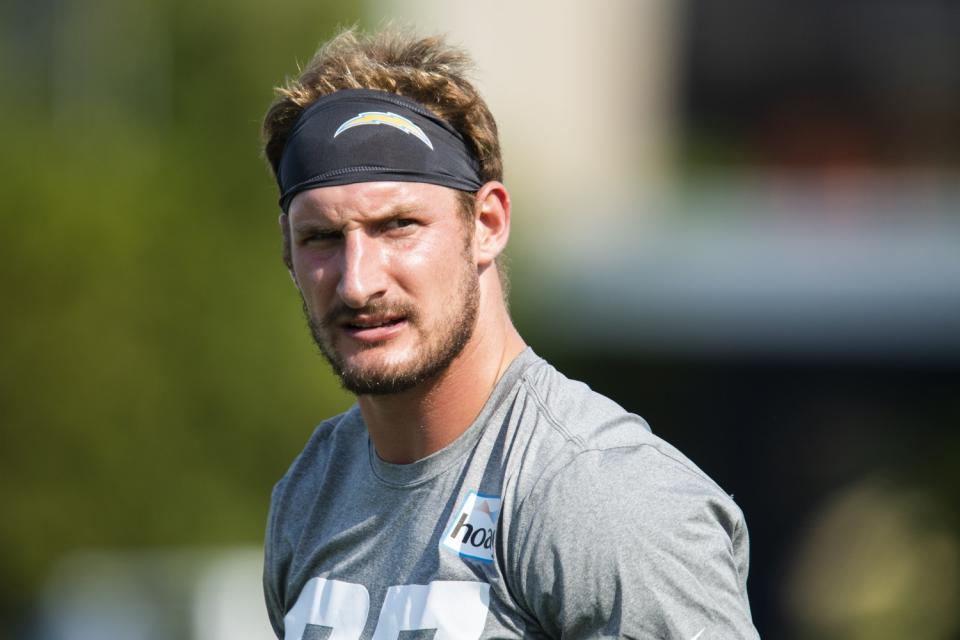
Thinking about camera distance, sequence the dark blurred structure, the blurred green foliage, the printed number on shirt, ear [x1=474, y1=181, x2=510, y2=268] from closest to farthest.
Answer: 1. the printed number on shirt
2. ear [x1=474, y1=181, x2=510, y2=268]
3. the blurred green foliage
4. the dark blurred structure

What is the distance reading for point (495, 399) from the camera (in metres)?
3.38

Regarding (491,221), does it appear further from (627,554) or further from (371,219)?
(627,554)

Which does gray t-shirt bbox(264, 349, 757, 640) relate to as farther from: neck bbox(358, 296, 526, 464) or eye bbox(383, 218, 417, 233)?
eye bbox(383, 218, 417, 233)

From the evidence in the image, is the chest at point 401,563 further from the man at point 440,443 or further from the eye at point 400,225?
the eye at point 400,225

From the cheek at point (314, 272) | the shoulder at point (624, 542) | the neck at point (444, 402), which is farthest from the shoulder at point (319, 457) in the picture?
the shoulder at point (624, 542)

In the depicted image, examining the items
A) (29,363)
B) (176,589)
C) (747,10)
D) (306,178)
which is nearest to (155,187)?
(29,363)

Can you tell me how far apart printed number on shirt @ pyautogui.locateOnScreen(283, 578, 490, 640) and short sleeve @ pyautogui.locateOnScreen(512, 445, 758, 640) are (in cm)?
13

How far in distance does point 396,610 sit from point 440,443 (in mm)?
409

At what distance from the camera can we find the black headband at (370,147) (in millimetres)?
3346

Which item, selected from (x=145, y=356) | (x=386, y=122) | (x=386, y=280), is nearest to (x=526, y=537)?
(x=386, y=280)

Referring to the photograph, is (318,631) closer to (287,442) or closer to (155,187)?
(287,442)

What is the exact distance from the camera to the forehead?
3.31 meters

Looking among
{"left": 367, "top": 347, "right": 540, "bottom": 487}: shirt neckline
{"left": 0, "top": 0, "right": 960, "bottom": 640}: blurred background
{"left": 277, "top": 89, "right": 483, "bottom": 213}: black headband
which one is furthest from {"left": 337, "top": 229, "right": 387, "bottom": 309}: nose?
{"left": 0, "top": 0, "right": 960, "bottom": 640}: blurred background

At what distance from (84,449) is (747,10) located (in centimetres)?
806
